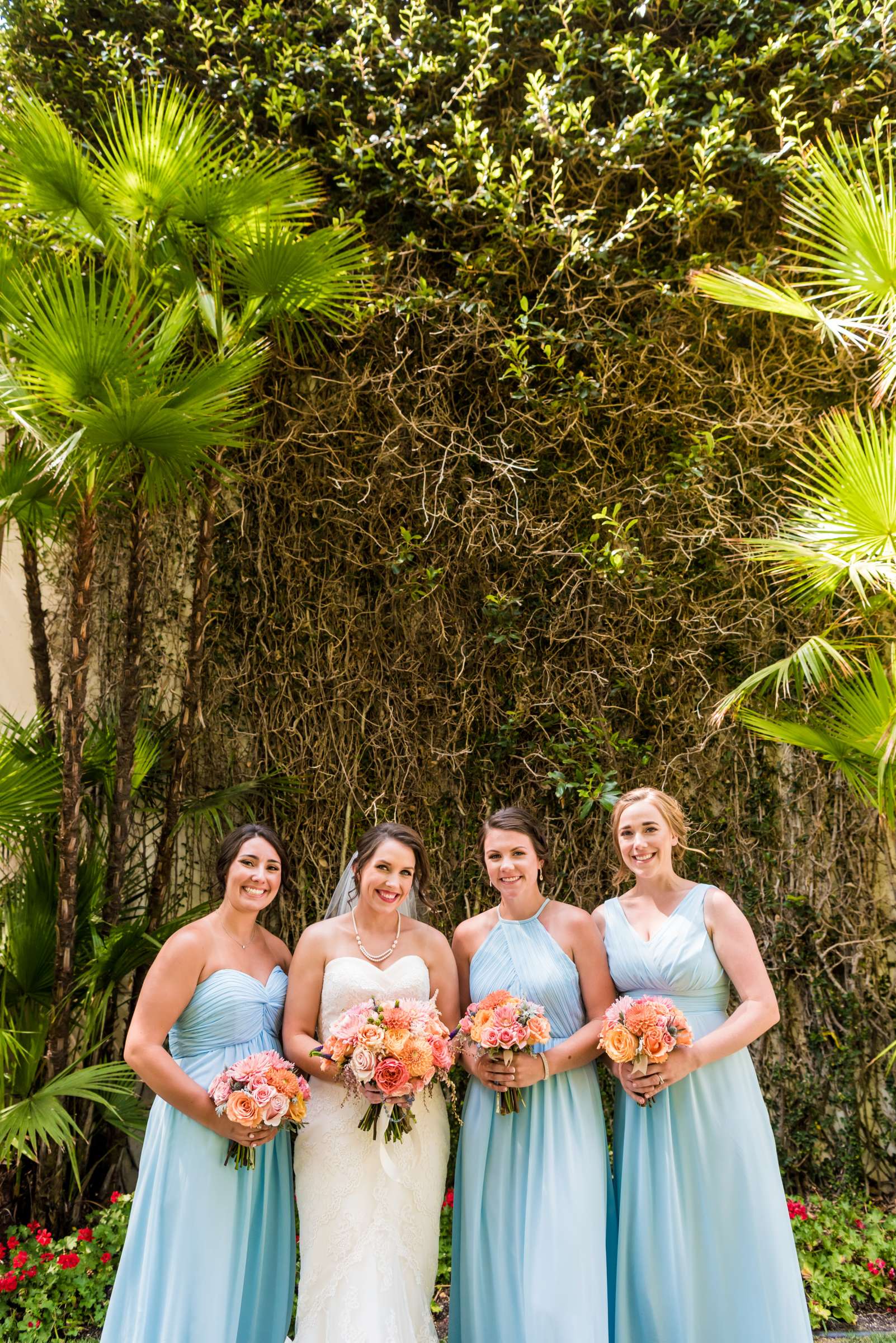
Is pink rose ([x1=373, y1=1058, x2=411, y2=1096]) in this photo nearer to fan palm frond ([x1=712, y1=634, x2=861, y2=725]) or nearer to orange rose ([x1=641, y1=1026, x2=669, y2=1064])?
orange rose ([x1=641, y1=1026, x2=669, y2=1064])

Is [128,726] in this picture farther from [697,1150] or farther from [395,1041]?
[697,1150]

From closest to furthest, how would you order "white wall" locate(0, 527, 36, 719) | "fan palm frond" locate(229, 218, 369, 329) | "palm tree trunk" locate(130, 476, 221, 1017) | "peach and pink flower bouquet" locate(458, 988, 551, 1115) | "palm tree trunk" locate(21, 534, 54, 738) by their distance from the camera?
"peach and pink flower bouquet" locate(458, 988, 551, 1115)
"fan palm frond" locate(229, 218, 369, 329)
"palm tree trunk" locate(130, 476, 221, 1017)
"palm tree trunk" locate(21, 534, 54, 738)
"white wall" locate(0, 527, 36, 719)

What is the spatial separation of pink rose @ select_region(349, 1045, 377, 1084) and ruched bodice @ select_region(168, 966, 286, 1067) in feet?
1.65

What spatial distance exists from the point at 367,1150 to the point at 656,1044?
1.07 metres

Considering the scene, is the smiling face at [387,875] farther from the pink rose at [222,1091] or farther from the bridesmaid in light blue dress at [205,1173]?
the pink rose at [222,1091]

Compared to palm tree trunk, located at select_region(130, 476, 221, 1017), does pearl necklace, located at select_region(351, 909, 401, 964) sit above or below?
below

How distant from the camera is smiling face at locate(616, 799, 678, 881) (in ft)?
11.8

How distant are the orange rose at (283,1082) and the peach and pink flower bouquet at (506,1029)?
61cm

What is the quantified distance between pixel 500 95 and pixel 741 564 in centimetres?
337

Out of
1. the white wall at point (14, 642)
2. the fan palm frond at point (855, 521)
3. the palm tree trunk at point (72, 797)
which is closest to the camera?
the fan palm frond at point (855, 521)

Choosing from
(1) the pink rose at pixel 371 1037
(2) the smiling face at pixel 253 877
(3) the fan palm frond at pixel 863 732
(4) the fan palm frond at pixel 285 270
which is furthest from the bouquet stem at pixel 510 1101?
(4) the fan palm frond at pixel 285 270

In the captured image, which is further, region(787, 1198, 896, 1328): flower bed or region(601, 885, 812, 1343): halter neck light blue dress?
region(787, 1198, 896, 1328): flower bed

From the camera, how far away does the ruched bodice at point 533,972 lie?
11.5 ft

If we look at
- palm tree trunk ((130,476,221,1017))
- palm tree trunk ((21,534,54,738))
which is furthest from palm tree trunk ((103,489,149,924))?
palm tree trunk ((21,534,54,738))
